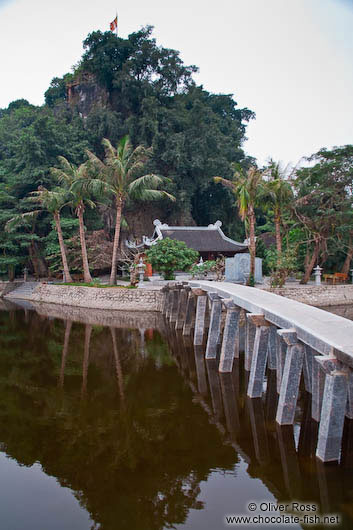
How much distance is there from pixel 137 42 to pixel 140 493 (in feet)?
140

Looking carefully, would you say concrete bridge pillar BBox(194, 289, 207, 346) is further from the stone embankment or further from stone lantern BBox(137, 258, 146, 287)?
stone lantern BBox(137, 258, 146, 287)

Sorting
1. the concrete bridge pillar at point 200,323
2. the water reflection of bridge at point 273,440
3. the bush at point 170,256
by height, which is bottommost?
the water reflection of bridge at point 273,440

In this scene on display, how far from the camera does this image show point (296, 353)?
7.48m

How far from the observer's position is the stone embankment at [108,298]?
75.5 ft

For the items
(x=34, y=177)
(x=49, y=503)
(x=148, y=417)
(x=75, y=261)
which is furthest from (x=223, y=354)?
(x=34, y=177)

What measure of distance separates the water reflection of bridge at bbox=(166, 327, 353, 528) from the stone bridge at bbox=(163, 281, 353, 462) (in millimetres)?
226

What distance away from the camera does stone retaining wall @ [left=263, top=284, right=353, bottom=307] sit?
76.9 ft

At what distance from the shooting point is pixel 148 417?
8859 mm

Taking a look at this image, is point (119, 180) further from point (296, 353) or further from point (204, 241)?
point (296, 353)

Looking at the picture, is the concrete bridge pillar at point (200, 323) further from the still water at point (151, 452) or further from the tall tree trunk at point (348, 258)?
the tall tree trunk at point (348, 258)

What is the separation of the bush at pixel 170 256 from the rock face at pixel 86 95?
2310 centimetres

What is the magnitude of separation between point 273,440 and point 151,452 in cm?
217

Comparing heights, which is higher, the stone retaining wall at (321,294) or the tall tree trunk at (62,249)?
the tall tree trunk at (62,249)

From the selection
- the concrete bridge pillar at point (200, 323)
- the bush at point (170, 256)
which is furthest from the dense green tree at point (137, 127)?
the concrete bridge pillar at point (200, 323)
